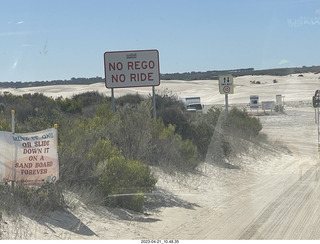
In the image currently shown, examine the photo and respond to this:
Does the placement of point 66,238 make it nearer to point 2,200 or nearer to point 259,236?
point 2,200

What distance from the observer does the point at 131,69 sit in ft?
64.4

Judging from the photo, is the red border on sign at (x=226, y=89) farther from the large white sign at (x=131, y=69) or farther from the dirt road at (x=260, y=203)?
the large white sign at (x=131, y=69)

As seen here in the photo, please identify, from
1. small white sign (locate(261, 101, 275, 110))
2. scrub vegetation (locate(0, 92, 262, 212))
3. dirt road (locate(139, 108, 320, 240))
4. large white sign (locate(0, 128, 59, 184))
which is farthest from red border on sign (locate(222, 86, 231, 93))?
small white sign (locate(261, 101, 275, 110))

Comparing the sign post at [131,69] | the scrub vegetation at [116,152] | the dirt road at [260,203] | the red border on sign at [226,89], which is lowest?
the dirt road at [260,203]

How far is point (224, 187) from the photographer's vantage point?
17469 millimetres

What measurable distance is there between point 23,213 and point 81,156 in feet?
10.5

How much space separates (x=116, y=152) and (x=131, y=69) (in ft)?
19.7

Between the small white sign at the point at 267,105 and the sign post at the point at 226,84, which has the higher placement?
the sign post at the point at 226,84

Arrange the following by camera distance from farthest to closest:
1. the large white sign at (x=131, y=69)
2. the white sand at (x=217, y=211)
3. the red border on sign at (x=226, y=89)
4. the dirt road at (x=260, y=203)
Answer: the red border on sign at (x=226, y=89), the large white sign at (x=131, y=69), the dirt road at (x=260, y=203), the white sand at (x=217, y=211)

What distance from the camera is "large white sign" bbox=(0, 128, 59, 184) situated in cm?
1073

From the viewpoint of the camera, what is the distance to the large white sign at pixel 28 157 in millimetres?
10727

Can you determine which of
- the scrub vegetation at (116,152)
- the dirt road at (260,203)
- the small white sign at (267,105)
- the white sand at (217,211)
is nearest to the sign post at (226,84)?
the scrub vegetation at (116,152)

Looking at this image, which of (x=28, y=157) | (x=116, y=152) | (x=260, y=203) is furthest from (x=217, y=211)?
(x=28, y=157)

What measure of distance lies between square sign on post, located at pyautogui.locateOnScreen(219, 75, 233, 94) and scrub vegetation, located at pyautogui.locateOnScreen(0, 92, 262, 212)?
2.15m
